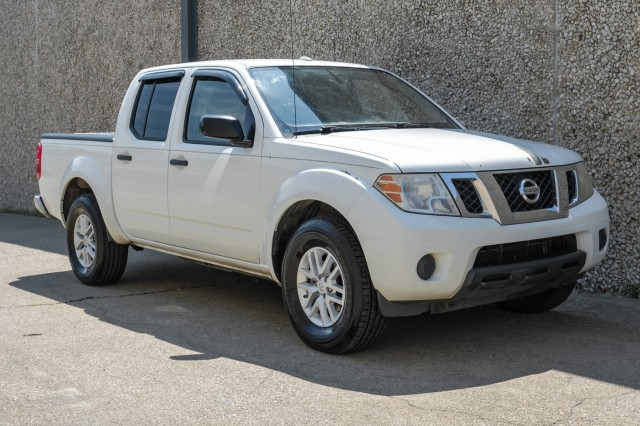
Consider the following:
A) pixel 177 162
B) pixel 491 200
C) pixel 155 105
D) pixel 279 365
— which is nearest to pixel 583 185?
pixel 491 200

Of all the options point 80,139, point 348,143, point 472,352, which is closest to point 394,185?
point 348,143

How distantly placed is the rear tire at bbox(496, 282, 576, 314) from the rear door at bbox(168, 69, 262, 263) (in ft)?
6.32

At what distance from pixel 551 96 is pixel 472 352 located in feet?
10.00

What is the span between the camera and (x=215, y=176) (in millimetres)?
6938

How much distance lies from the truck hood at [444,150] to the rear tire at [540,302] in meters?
0.95

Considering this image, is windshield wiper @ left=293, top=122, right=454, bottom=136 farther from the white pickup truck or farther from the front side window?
the front side window

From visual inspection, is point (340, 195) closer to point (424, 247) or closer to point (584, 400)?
point (424, 247)

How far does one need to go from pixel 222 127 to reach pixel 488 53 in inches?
127

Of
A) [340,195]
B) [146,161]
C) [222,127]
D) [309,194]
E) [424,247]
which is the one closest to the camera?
[424,247]

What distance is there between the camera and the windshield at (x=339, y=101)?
6.73 metres

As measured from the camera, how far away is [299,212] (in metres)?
6.43

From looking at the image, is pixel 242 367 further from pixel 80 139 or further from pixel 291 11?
pixel 291 11

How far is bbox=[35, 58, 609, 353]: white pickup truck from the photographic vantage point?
568cm

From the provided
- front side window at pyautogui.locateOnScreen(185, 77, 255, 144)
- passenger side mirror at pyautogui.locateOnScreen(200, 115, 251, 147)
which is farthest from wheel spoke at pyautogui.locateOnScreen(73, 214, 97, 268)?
passenger side mirror at pyautogui.locateOnScreen(200, 115, 251, 147)
